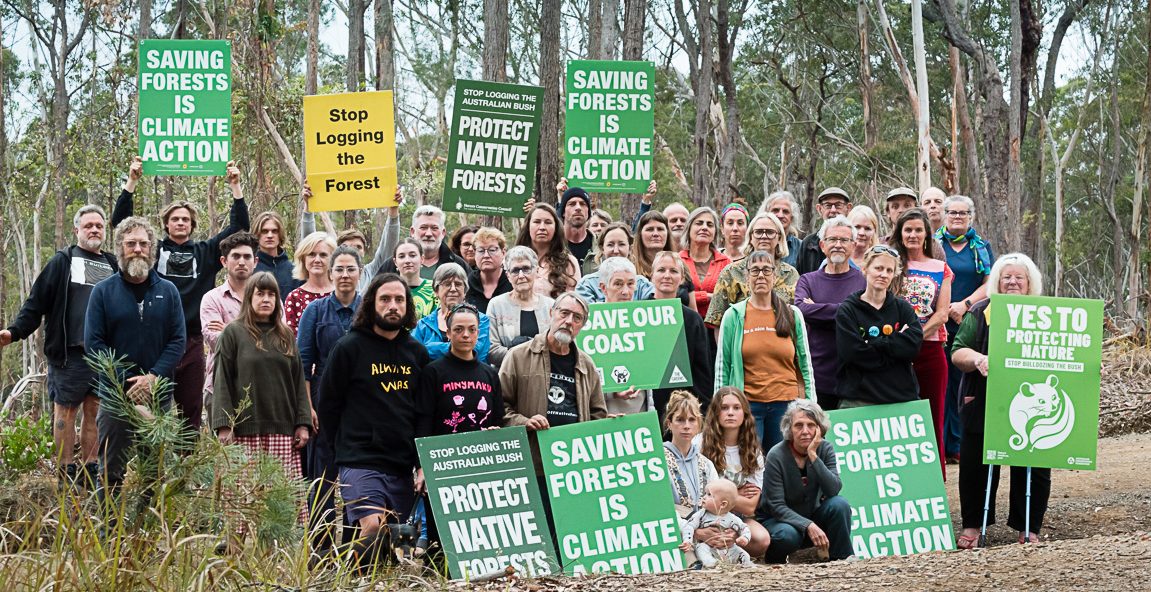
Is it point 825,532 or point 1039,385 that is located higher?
point 1039,385

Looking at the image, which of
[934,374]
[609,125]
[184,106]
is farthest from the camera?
[609,125]

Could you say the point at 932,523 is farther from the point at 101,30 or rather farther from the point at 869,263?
the point at 101,30

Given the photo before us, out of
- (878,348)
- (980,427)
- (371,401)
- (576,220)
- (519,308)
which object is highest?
(576,220)

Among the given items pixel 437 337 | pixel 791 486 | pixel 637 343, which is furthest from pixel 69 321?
pixel 791 486

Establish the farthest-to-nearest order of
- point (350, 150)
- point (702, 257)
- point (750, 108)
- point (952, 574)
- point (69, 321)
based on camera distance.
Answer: point (750, 108) → point (350, 150) → point (702, 257) → point (69, 321) → point (952, 574)

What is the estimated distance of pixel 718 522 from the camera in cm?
730

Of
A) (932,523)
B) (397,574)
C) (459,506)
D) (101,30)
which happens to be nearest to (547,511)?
(459,506)

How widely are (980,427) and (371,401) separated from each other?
12.0 ft

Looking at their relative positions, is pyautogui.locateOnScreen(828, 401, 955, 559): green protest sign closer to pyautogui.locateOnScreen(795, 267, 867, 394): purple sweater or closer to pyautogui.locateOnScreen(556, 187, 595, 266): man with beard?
pyautogui.locateOnScreen(795, 267, 867, 394): purple sweater

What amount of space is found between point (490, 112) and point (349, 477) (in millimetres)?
4142

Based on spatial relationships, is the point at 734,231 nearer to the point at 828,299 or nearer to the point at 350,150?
the point at 828,299

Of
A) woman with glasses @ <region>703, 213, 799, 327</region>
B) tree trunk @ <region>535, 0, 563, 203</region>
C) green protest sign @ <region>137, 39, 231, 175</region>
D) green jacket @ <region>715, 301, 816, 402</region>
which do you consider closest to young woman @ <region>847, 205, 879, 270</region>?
woman with glasses @ <region>703, 213, 799, 327</region>

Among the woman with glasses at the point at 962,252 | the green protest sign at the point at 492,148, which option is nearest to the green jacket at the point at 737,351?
the woman with glasses at the point at 962,252

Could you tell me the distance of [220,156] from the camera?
10.0 meters
